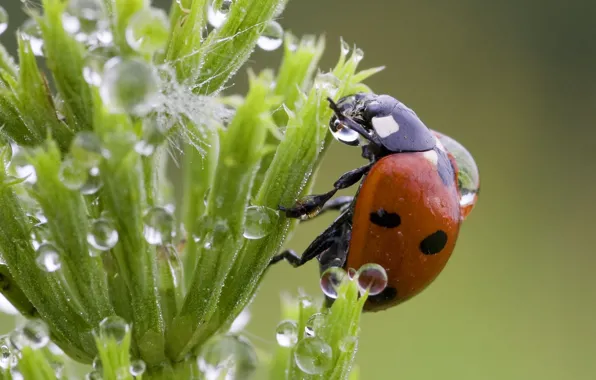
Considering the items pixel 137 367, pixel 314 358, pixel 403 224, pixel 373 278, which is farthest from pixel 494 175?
pixel 137 367

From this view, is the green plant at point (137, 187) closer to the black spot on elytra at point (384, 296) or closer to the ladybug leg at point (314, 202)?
the ladybug leg at point (314, 202)

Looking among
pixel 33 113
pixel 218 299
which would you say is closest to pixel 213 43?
pixel 33 113

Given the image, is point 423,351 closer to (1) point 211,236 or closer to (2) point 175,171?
(2) point 175,171

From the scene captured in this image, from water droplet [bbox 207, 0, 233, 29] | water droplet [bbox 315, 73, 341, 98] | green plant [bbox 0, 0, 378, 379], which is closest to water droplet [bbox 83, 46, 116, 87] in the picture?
green plant [bbox 0, 0, 378, 379]

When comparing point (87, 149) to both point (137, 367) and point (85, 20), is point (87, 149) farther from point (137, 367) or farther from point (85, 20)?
point (137, 367)

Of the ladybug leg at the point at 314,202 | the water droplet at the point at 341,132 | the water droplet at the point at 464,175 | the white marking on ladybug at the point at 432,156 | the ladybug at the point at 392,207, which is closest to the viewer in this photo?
the ladybug leg at the point at 314,202

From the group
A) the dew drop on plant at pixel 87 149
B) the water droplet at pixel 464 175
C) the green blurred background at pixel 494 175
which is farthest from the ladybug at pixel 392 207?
the green blurred background at pixel 494 175
